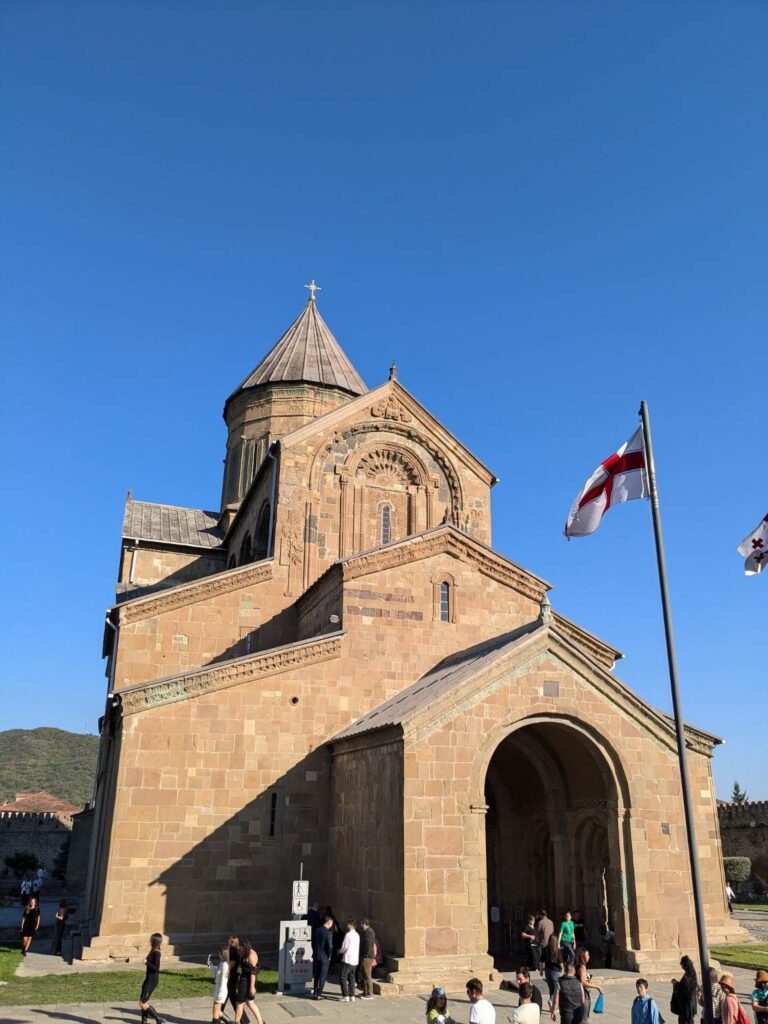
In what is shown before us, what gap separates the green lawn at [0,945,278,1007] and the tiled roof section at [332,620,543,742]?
4850mm

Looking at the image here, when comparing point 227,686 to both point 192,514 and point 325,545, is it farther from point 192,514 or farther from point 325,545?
point 192,514

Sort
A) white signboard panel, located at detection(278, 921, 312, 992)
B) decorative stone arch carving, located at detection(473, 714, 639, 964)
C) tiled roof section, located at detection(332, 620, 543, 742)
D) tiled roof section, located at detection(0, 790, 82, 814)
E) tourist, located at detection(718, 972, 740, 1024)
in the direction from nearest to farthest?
tourist, located at detection(718, 972, 740, 1024) < white signboard panel, located at detection(278, 921, 312, 992) < decorative stone arch carving, located at detection(473, 714, 639, 964) < tiled roof section, located at detection(332, 620, 543, 742) < tiled roof section, located at detection(0, 790, 82, 814)

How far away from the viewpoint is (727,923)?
15383mm

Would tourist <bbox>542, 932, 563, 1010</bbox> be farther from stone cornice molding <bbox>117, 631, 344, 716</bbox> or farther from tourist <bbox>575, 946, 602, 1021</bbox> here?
stone cornice molding <bbox>117, 631, 344, 716</bbox>

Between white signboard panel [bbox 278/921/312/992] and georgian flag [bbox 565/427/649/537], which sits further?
white signboard panel [bbox 278/921/312/992]

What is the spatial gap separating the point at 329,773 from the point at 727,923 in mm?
8598

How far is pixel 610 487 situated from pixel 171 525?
906 inches

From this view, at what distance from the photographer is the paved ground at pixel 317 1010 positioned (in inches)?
425

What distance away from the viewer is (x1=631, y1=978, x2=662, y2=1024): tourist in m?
8.80

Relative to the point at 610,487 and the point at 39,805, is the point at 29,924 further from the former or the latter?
the point at 39,805

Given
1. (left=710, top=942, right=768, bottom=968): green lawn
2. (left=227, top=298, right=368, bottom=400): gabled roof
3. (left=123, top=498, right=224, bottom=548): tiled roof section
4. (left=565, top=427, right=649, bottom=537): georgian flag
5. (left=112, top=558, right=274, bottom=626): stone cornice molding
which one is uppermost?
(left=227, top=298, right=368, bottom=400): gabled roof

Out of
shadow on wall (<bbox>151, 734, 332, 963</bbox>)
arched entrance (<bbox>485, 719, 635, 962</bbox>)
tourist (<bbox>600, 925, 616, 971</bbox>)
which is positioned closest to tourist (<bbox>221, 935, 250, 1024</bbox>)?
shadow on wall (<bbox>151, 734, 332, 963</bbox>)

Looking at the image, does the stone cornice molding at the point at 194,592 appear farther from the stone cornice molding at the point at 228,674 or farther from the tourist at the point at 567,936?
the tourist at the point at 567,936

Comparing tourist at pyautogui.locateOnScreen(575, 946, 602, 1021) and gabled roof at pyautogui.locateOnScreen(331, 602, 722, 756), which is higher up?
gabled roof at pyautogui.locateOnScreen(331, 602, 722, 756)
